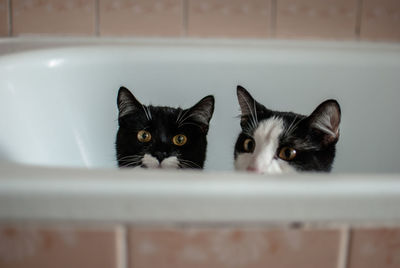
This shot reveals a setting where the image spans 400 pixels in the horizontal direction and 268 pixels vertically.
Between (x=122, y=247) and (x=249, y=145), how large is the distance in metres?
0.46

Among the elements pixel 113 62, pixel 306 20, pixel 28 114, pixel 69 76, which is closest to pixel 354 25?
pixel 306 20

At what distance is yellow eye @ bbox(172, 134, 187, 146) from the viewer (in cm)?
86

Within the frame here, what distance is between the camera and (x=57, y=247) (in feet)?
1.24

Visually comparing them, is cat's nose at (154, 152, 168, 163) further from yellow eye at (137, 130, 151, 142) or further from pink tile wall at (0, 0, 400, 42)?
Result: pink tile wall at (0, 0, 400, 42)

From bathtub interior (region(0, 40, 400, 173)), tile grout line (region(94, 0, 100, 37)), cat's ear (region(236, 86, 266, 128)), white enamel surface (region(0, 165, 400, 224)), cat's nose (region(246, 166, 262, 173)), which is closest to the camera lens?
white enamel surface (region(0, 165, 400, 224))

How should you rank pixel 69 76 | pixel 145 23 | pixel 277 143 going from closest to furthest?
pixel 277 143 < pixel 69 76 < pixel 145 23

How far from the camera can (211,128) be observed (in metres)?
1.06

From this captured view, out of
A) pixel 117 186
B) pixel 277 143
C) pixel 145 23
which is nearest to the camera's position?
pixel 117 186

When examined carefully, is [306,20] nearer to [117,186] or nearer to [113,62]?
[113,62]

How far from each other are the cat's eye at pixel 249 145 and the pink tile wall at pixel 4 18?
77cm

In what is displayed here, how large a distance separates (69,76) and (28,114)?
0.20 m

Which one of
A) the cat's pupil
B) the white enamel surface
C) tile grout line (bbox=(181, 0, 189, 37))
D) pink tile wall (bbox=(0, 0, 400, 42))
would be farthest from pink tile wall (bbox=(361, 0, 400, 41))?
the white enamel surface

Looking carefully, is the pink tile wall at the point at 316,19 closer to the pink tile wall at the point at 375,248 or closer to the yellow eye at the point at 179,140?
the yellow eye at the point at 179,140

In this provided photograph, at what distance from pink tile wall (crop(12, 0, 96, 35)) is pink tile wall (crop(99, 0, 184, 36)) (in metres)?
0.04
